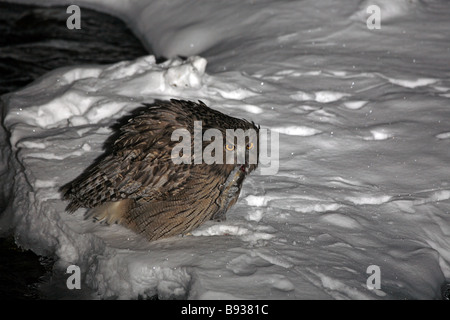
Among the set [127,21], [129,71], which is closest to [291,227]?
[129,71]

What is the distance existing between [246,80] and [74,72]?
1895mm

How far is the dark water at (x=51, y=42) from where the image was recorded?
731cm

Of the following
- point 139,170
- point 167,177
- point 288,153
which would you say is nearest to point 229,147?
point 167,177

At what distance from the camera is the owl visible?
378cm

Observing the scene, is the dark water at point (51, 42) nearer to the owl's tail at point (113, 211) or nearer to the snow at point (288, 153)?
the snow at point (288, 153)

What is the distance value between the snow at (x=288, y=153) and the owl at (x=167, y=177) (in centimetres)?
17

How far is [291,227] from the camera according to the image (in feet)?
13.3

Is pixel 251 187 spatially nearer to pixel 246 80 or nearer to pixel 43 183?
pixel 43 183

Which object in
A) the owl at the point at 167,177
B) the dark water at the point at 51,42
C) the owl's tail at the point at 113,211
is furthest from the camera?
the dark water at the point at 51,42

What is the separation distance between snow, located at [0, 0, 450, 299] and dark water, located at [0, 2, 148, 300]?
0.75 metres

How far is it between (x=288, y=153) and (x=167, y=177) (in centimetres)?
159

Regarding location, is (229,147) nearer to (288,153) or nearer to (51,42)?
(288,153)

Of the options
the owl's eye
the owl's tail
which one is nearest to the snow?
the owl's tail

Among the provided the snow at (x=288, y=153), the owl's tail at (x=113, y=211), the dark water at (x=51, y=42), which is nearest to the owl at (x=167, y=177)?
the owl's tail at (x=113, y=211)
